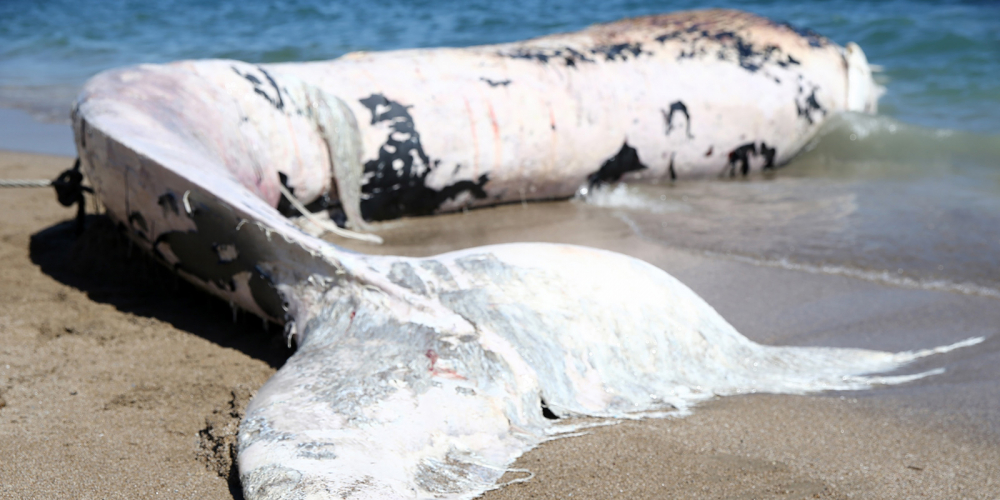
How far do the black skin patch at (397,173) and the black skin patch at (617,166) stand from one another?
25.2 inches

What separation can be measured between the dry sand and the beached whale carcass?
4.4 inches

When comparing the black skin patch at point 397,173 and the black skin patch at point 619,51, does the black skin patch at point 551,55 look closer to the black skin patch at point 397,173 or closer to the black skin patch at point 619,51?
the black skin patch at point 619,51

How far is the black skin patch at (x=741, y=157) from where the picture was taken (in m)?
4.19

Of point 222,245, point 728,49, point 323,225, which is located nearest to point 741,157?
point 728,49

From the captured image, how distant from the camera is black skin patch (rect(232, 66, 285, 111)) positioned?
296 cm

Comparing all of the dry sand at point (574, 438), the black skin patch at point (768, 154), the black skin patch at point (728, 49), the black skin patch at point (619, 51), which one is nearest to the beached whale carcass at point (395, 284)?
the dry sand at point (574, 438)

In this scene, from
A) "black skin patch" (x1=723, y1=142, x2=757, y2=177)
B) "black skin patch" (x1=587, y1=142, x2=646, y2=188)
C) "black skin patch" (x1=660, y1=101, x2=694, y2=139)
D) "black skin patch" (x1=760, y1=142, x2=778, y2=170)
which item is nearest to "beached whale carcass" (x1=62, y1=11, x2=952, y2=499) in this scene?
"black skin patch" (x1=587, y1=142, x2=646, y2=188)

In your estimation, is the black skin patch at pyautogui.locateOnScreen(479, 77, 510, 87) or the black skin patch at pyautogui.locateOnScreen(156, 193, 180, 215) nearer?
the black skin patch at pyautogui.locateOnScreen(156, 193, 180, 215)

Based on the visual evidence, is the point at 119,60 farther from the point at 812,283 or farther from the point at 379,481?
the point at 379,481

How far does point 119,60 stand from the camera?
28.3 feet

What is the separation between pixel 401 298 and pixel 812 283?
5.42 ft

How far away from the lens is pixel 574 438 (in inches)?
65.9

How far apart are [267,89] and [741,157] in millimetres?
2486

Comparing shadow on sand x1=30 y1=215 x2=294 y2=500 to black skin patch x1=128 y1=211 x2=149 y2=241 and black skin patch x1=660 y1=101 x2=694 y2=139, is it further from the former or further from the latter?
black skin patch x1=660 y1=101 x2=694 y2=139
